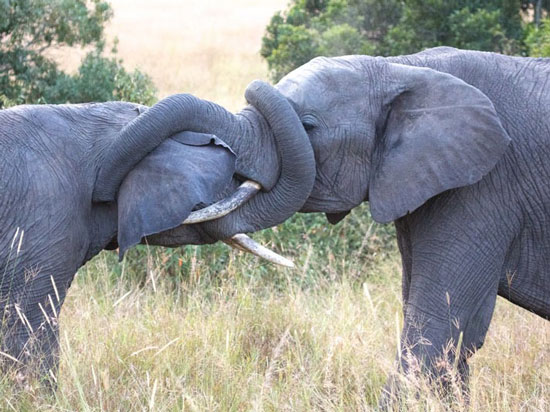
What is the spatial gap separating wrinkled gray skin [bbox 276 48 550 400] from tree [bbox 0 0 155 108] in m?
4.60

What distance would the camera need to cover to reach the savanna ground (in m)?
4.57

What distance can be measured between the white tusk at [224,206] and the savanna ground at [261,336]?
2.09ft

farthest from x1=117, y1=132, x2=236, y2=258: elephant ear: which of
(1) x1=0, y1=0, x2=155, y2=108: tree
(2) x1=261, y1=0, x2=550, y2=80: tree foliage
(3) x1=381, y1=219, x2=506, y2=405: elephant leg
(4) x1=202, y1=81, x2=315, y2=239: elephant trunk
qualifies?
(2) x1=261, y1=0, x2=550, y2=80: tree foliage

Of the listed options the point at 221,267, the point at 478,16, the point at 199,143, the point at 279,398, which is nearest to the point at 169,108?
the point at 199,143

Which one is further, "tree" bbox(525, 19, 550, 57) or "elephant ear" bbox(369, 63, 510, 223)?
"tree" bbox(525, 19, 550, 57)

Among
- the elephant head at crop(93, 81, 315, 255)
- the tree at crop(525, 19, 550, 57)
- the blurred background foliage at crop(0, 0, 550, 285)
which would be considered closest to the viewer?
the elephant head at crop(93, 81, 315, 255)

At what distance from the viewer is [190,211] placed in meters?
4.48

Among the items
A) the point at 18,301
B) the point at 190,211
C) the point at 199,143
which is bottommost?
the point at 18,301

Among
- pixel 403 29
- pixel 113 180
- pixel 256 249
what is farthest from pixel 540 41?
pixel 113 180

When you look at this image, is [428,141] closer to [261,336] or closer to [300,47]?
[261,336]

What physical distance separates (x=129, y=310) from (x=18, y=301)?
1.83 meters

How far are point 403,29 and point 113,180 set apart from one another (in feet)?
24.6

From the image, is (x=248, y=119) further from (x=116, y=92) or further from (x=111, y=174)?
(x=116, y=92)

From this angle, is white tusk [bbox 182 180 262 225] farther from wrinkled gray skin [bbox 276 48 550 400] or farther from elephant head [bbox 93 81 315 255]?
wrinkled gray skin [bbox 276 48 550 400]
